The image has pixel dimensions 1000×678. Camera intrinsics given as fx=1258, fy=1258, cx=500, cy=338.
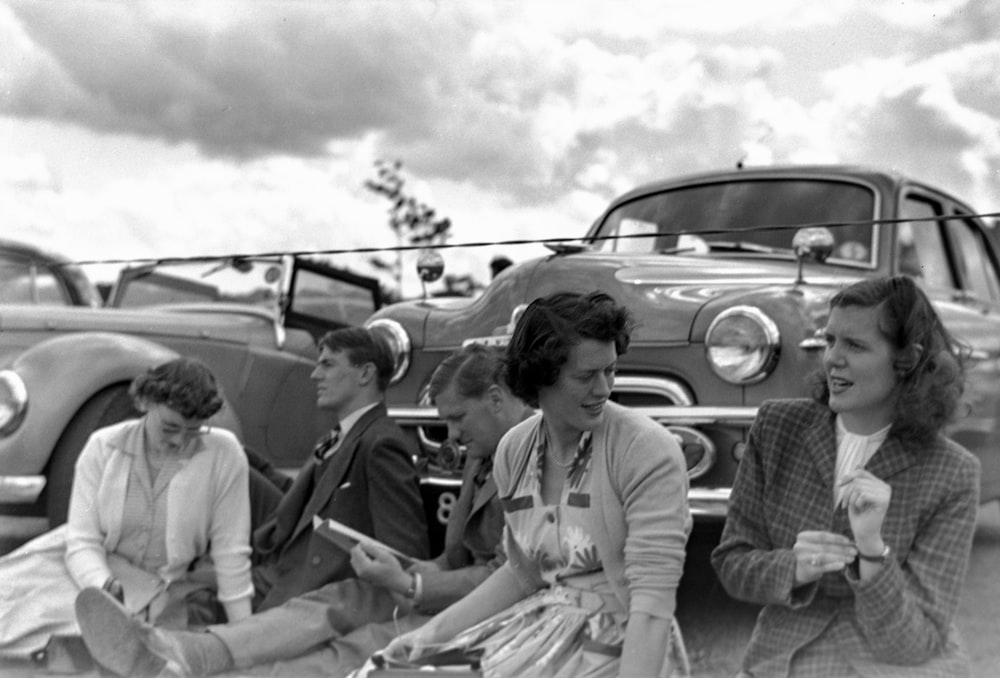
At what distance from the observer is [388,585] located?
265 cm

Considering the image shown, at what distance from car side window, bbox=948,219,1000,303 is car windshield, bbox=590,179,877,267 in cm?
60

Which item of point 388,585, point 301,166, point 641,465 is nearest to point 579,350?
point 641,465

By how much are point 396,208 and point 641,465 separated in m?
1.28

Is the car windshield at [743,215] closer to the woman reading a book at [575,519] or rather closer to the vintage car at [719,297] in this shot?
the vintage car at [719,297]

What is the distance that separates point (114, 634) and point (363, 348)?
925 millimetres

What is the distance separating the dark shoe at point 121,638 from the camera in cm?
274

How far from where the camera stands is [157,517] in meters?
3.17

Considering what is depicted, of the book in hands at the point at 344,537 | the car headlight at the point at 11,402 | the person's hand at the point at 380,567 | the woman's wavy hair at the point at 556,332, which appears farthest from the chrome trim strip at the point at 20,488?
the woman's wavy hair at the point at 556,332

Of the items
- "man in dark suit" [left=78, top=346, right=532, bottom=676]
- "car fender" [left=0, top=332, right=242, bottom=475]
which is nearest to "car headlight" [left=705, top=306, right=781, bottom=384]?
"man in dark suit" [left=78, top=346, right=532, bottom=676]

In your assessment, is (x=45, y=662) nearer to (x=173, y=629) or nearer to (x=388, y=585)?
(x=173, y=629)

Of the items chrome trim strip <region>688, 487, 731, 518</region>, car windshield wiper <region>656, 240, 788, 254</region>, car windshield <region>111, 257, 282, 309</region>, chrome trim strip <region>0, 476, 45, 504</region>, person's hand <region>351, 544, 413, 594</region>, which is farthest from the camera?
car windshield <region>111, 257, 282, 309</region>

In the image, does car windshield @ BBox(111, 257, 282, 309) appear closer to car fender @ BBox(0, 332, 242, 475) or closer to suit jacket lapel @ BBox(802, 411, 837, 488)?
car fender @ BBox(0, 332, 242, 475)

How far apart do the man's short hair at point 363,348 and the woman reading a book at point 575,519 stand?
1.18 m

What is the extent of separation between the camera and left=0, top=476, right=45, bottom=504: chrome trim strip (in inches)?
145
